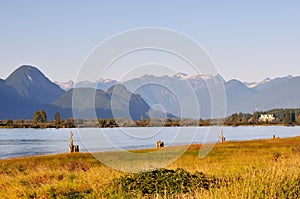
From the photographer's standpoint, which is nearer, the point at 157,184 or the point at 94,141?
the point at 157,184

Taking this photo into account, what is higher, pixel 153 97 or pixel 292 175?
pixel 153 97

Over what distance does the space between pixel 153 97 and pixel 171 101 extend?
2411 millimetres

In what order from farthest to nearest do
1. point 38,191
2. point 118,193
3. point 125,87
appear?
point 125,87 < point 38,191 < point 118,193

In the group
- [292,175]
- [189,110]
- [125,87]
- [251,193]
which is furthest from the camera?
[189,110]

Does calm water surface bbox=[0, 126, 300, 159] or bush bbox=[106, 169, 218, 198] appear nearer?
bush bbox=[106, 169, 218, 198]

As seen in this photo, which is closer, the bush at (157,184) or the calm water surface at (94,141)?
the bush at (157,184)

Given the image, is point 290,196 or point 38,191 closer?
point 290,196

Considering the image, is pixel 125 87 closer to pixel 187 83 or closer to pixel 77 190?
pixel 187 83

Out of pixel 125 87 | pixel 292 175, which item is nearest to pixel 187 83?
pixel 125 87

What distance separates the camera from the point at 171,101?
33.9 meters

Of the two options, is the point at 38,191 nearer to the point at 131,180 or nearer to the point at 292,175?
the point at 131,180

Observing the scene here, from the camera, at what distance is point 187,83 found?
31703 millimetres

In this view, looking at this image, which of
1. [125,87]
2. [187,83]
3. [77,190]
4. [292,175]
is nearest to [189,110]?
[187,83]

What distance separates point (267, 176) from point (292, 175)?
7.74 ft
